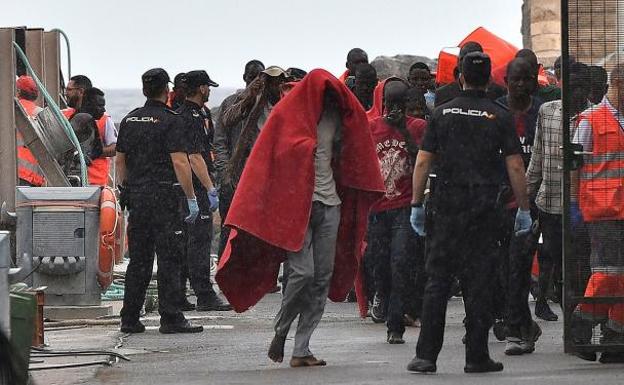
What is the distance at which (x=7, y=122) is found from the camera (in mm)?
16266

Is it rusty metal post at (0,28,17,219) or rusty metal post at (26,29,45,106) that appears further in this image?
rusty metal post at (26,29,45,106)

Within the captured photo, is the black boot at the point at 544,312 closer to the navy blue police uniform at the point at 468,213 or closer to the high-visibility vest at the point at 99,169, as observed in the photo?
the navy blue police uniform at the point at 468,213

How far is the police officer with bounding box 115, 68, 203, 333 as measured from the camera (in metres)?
13.9

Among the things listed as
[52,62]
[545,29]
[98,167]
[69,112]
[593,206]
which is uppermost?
[545,29]

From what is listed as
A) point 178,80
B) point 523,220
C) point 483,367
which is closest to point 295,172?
point 523,220

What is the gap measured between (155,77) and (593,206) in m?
3.66

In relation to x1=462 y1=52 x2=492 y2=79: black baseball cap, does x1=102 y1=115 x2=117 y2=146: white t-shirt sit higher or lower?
lower

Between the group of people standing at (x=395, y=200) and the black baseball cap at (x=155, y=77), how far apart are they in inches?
0.6

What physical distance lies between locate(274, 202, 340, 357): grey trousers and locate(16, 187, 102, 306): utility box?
13.4 feet

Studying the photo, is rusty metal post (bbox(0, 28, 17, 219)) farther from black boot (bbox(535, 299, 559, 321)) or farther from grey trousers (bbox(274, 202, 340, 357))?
grey trousers (bbox(274, 202, 340, 357))

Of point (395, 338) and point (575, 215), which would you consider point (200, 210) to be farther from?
point (575, 215)

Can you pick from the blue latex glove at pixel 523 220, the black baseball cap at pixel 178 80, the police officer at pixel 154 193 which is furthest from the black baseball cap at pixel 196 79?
the blue latex glove at pixel 523 220

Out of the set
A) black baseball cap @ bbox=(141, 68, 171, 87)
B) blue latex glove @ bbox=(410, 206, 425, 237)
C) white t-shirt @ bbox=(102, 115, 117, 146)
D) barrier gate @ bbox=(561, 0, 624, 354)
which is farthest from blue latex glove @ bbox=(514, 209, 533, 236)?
white t-shirt @ bbox=(102, 115, 117, 146)

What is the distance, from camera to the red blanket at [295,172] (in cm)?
1163
